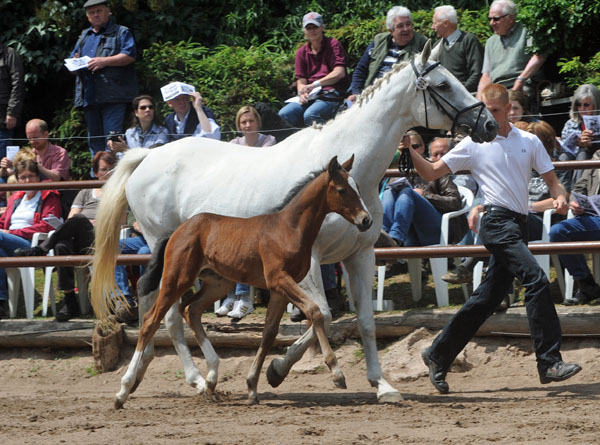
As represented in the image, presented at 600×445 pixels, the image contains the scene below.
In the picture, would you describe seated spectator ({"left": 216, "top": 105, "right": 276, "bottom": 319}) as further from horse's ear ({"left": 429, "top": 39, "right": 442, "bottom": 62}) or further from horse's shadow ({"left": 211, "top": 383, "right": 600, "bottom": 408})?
horse's ear ({"left": 429, "top": 39, "right": 442, "bottom": 62})

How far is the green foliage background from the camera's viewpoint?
1209cm

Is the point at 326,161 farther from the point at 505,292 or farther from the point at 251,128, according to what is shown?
the point at 251,128

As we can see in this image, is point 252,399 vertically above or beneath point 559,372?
beneath

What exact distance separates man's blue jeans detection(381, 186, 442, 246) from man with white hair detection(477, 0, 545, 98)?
189 centimetres

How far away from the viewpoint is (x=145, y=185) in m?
7.71

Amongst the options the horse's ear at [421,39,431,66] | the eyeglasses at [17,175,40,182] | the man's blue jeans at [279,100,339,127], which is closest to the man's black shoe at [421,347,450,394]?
the horse's ear at [421,39,431,66]

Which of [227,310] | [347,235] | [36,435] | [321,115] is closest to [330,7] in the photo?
[321,115]

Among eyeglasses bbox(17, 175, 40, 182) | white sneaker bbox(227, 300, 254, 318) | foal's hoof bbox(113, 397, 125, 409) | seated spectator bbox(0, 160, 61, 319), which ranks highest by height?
eyeglasses bbox(17, 175, 40, 182)

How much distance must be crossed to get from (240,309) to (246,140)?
66.0 inches

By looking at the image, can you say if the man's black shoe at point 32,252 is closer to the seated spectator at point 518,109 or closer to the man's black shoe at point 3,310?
the man's black shoe at point 3,310

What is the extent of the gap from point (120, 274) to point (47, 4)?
5.64 metres

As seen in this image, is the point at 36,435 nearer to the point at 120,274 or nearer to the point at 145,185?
the point at 145,185

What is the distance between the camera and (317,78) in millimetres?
10523

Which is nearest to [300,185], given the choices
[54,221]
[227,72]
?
[54,221]
